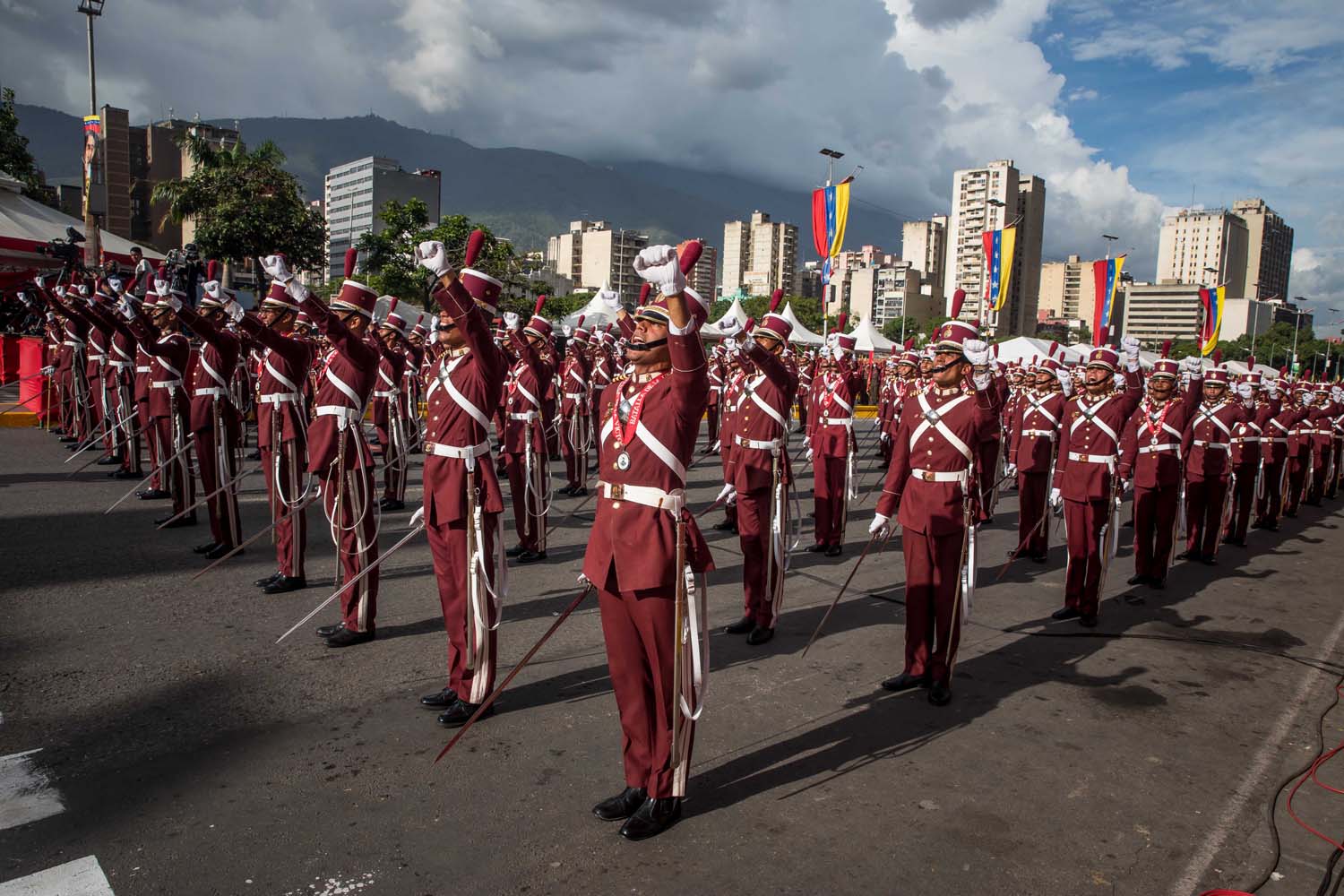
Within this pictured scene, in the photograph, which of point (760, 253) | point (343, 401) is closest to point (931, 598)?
point (343, 401)

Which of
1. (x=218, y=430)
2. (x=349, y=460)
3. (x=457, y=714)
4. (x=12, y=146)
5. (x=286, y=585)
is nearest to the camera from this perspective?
(x=457, y=714)

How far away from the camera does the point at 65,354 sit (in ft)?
47.2

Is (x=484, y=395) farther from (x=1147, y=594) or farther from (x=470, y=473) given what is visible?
(x=1147, y=594)

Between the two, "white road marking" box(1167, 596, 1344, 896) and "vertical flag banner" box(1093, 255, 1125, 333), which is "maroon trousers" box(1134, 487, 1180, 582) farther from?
"vertical flag banner" box(1093, 255, 1125, 333)

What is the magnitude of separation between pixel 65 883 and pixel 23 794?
0.89 metres

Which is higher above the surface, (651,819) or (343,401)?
(343,401)

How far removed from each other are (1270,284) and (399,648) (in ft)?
535

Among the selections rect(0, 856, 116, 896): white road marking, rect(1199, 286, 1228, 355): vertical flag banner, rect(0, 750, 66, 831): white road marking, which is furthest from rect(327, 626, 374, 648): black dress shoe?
rect(1199, 286, 1228, 355): vertical flag banner

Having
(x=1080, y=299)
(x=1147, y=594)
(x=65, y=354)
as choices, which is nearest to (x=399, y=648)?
(x=1147, y=594)

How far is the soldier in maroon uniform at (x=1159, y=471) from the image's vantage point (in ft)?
29.3

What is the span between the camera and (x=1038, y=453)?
33.3 feet

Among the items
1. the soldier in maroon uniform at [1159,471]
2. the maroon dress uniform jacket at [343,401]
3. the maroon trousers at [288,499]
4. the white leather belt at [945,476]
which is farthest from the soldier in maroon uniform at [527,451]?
the soldier in maroon uniform at [1159,471]

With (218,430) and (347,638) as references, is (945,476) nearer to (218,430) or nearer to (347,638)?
(347,638)

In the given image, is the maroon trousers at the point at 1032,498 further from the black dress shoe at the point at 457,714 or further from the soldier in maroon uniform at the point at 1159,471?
the black dress shoe at the point at 457,714
